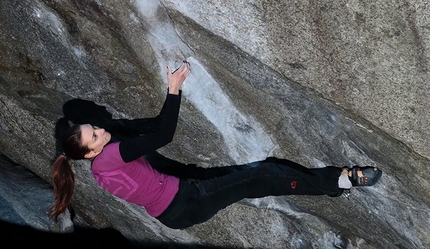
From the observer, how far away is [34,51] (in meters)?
6.74

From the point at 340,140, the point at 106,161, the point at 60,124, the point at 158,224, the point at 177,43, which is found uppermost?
the point at 177,43

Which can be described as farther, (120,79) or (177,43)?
(120,79)

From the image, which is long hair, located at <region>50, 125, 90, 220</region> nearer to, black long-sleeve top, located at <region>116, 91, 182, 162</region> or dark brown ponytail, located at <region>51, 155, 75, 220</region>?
dark brown ponytail, located at <region>51, 155, 75, 220</region>

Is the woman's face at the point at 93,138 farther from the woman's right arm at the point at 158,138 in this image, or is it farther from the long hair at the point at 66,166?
the woman's right arm at the point at 158,138

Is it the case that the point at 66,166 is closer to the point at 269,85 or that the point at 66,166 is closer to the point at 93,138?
the point at 93,138

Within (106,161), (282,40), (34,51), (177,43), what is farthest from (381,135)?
(34,51)

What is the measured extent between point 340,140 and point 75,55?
11.2ft

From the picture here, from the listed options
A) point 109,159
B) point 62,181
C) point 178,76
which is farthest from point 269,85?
point 62,181

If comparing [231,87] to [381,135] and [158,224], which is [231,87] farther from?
[158,224]

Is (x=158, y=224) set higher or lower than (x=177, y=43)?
lower

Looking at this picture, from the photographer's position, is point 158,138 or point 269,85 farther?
point 269,85

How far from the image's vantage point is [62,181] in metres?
5.81

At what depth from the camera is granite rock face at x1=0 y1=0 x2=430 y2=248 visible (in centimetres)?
525

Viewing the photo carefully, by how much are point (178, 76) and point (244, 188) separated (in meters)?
1.57
